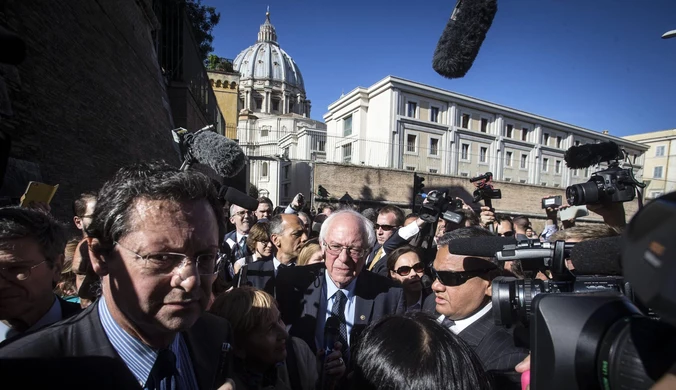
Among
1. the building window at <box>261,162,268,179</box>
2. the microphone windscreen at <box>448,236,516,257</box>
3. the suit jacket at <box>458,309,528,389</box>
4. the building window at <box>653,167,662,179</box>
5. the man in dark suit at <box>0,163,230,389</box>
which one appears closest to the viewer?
the man in dark suit at <box>0,163,230,389</box>

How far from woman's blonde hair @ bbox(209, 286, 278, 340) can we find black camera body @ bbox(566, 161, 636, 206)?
2.36 m

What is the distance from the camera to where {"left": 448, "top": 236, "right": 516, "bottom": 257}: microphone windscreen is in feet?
5.03

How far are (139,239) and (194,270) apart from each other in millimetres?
211

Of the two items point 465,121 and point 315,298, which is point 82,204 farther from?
point 465,121

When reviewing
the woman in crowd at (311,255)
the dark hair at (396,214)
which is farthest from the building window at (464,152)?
the woman in crowd at (311,255)

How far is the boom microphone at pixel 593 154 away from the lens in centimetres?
347

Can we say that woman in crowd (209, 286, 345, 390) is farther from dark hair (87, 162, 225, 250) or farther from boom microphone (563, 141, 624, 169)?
boom microphone (563, 141, 624, 169)

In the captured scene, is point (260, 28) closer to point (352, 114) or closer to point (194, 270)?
point (352, 114)

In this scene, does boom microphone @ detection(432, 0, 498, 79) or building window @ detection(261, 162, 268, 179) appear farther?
building window @ detection(261, 162, 268, 179)

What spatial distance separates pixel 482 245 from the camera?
1.58 m

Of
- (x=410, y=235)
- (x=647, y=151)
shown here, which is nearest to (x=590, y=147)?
(x=410, y=235)

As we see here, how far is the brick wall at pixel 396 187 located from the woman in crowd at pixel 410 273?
19564 millimetres

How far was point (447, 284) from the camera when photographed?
2328 mm

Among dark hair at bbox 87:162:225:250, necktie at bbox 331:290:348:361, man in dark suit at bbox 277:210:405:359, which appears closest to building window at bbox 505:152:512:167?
man in dark suit at bbox 277:210:405:359
